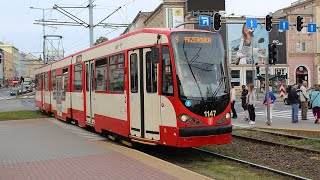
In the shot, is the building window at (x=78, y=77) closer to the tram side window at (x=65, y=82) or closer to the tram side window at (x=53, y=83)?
the tram side window at (x=65, y=82)

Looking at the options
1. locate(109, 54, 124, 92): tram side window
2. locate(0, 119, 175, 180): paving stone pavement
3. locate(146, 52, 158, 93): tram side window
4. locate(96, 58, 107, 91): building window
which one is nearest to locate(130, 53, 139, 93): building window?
locate(146, 52, 158, 93): tram side window

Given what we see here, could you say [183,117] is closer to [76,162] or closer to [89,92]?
[76,162]

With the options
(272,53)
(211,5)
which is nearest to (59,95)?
(272,53)

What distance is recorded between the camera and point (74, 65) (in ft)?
63.1

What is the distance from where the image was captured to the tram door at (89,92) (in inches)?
641

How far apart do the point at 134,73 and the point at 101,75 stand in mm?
3269

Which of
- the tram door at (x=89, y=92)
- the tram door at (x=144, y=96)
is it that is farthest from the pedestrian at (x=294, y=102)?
the tram door at (x=144, y=96)

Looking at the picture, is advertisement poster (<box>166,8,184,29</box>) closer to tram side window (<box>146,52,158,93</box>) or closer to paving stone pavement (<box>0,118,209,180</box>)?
paving stone pavement (<box>0,118,209,180</box>)

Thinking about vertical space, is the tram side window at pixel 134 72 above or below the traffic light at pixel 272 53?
below

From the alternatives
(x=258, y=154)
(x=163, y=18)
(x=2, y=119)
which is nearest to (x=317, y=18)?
(x=163, y=18)

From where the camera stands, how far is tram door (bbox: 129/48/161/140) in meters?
11.1

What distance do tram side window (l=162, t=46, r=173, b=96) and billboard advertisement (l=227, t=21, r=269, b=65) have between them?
5227 centimetres

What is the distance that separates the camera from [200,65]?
10828 mm

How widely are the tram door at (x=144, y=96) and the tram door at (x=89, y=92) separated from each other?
4.32 meters
